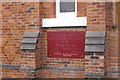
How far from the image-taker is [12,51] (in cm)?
845

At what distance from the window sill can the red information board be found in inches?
9.2

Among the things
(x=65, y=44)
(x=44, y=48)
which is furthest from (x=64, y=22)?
(x=44, y=48)

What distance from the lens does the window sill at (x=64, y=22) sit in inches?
309

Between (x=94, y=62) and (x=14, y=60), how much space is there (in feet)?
8.58

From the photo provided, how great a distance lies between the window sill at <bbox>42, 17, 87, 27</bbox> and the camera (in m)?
7.85

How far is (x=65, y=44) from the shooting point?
801 centimetres

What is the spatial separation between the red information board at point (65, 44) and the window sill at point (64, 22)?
235 millimetres

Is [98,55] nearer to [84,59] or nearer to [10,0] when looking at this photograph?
[84,59]

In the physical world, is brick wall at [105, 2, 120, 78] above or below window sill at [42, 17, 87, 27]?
below

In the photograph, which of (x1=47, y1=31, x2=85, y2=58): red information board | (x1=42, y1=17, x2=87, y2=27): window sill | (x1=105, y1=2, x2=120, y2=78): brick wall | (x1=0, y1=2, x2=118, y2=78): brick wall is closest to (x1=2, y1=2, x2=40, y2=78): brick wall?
(x1=0, y1=2, x2=118, y2=78): brick wall

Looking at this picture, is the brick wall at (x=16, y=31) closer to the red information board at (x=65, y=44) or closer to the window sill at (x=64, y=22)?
the window sill at (x=64, y=22)

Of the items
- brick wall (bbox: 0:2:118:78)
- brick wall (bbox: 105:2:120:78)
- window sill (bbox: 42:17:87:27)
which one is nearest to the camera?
brick wall (bbox: 0:2:118:78)

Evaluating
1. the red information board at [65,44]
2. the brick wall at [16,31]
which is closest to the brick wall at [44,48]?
the brick wall at [16,31]

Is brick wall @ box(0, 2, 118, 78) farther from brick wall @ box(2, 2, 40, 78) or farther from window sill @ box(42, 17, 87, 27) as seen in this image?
window sill @ box(42, 17, 87, 27)
